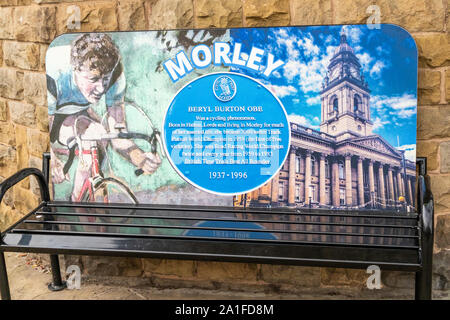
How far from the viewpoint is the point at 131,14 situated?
3117 mm

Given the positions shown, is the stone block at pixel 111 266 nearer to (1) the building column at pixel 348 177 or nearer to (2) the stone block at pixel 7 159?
(2) the stone block at pixel 7 159

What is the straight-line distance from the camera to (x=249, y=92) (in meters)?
3.03

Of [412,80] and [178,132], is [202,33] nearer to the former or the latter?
[178,132]

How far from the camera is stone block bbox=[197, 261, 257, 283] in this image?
10.8 feet

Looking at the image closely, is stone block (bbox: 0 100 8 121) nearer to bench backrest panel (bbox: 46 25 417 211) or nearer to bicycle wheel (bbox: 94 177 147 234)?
bench backrest panel (bbox: 46 25 417 211)

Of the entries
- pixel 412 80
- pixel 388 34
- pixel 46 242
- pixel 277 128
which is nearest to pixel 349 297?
pixel 277 128

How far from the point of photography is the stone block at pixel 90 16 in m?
3.14

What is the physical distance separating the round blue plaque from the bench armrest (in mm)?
738

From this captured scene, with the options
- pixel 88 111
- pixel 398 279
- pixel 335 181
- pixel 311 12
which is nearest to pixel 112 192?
pixel 88 111

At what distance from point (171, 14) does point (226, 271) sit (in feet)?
5.13

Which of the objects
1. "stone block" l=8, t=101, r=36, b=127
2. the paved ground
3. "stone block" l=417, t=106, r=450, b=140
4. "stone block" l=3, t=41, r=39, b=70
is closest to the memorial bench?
"stone block" l=417, t=106, r=450, b=140

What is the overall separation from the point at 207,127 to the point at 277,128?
40 cm

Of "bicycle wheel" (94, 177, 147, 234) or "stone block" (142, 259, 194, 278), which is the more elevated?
"bicycle wheel" (94, 177, 147, 234)
